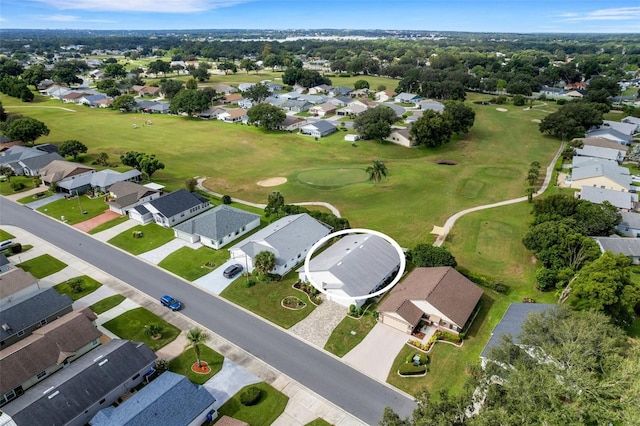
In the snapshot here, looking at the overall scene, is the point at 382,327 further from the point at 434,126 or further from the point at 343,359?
the point at 434,126

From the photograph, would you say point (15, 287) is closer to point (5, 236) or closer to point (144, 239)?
point (144, 239)

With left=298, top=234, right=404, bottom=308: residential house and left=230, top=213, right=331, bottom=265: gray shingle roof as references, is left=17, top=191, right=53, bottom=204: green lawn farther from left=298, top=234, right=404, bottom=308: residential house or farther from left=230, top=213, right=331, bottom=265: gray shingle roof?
left=298, top=234, right=404, bottom=308: residential house

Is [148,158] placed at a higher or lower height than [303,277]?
higher

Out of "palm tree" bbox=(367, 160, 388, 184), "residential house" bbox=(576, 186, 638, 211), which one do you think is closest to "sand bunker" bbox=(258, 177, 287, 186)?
"palm tree" bbox=(367, 160, 388, 184)

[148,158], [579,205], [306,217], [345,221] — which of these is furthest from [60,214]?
[579,205]

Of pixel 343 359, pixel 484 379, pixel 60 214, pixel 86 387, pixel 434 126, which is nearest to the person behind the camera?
pixel 484 379

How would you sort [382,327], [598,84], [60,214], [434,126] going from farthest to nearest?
[598,84] → [434,126] → [60,214] → [382,327]
